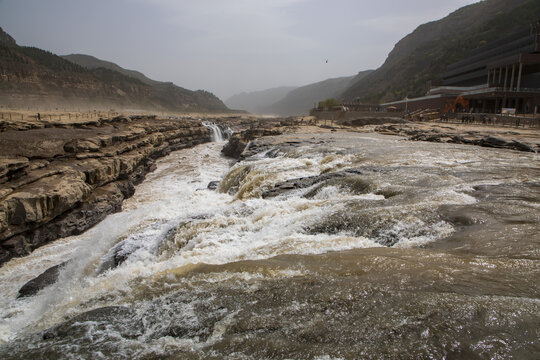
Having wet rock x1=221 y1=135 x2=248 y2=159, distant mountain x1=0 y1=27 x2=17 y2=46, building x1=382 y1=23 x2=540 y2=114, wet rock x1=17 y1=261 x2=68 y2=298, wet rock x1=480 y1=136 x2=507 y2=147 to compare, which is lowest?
wet rock x1=17 y1=261 x2=68 y2=298

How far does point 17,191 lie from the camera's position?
8250 millimetres

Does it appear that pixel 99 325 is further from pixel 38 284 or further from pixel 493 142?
pixel 493 142

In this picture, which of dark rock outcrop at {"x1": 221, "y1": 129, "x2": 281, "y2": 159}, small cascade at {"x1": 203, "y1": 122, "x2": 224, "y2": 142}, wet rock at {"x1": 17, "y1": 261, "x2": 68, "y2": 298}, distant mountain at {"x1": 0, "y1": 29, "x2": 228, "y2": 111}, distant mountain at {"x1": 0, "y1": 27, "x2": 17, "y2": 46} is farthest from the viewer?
distant mountain at {"x1": 0, "y1": 27, "x2": 17, "y2": 46}

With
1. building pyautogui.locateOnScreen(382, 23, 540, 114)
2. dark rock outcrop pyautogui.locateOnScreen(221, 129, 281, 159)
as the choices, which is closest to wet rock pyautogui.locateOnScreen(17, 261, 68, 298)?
dark rock outcrop pyautogui.locateOnScreen(221, 129, 281, 159)

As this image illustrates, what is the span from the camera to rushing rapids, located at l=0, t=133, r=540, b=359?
2.83 meters

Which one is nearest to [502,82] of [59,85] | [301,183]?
[301,183]

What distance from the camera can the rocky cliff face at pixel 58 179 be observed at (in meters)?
7.96

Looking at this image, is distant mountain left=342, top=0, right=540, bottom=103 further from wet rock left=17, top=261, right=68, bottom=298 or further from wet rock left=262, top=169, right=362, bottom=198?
wet rock left=17, top=261, right=68, bottom=298

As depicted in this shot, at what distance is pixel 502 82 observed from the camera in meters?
39.3

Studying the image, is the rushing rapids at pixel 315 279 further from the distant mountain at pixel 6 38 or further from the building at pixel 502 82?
the distant mountain at pixel 6 38

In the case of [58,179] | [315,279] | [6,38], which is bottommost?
[315,279]

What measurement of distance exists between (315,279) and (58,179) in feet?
29.8

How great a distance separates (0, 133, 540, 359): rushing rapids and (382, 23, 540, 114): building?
29.2 m

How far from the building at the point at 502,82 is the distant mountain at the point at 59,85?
171 ft
